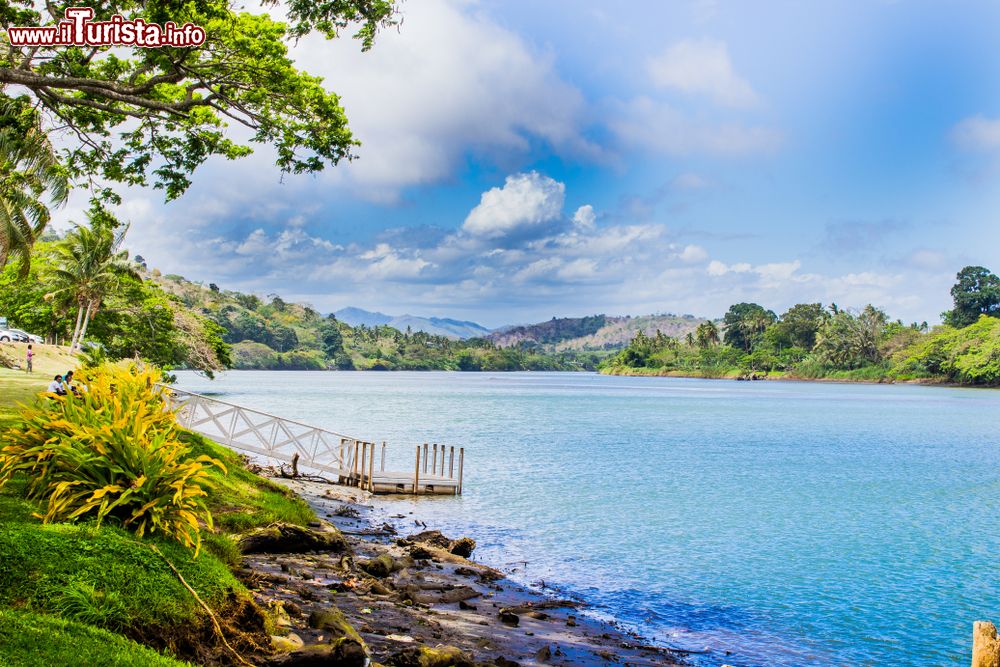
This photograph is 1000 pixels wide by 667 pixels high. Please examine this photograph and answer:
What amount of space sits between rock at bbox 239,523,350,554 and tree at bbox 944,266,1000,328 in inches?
6100

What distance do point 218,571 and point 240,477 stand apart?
1127 centimetres

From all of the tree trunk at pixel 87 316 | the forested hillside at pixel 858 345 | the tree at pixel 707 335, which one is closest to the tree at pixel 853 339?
the forested hillside at pixel 858 345

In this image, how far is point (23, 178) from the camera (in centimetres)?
2252

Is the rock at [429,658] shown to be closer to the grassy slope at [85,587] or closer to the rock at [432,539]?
the grassy slope at [85,587]

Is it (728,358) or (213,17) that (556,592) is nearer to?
(213,17)

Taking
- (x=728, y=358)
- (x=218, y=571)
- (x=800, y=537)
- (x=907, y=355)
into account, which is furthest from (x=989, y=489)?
(x=728, y=358)

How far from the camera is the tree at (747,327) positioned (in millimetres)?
183500

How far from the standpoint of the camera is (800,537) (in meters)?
20.9

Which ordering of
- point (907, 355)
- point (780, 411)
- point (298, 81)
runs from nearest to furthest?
point (298, 81)
point (780, 411)
point (907, 355)

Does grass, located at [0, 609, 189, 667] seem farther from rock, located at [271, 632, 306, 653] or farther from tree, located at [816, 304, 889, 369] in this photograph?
tree, located at [816, 304, 889, 369]

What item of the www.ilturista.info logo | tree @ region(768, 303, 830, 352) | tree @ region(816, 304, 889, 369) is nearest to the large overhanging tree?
the www.ilturista.info logo

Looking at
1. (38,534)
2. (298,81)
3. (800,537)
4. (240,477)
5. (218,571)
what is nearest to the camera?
(38,534)

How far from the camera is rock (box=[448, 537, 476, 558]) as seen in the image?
1722cm

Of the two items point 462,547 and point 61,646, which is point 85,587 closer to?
point 61,646
